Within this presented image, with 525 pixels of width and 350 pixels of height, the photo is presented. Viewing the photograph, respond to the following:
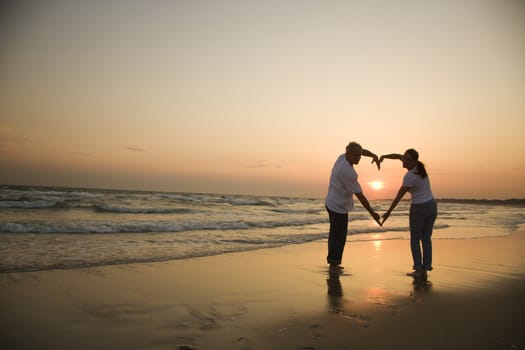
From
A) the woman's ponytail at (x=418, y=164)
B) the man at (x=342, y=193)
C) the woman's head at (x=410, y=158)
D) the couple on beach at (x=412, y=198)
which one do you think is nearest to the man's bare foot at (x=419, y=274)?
the couple on beach at (x=412, y=198)

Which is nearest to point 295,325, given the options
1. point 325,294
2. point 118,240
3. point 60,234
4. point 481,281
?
point 325,294

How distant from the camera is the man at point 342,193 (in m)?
5.52

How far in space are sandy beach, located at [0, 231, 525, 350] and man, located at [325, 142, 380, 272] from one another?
0.52m

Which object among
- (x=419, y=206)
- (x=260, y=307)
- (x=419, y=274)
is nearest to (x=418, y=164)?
(x=419, y=206)

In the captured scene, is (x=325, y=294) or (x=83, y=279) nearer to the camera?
(x=325, y=294)

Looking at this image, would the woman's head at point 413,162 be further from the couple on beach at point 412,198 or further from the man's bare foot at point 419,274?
the man's bare foot at point 419,274

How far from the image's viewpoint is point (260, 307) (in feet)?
12.2

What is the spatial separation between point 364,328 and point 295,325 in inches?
23.4

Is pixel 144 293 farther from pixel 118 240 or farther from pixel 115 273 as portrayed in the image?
pixel 118 240

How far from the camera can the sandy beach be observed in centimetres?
279

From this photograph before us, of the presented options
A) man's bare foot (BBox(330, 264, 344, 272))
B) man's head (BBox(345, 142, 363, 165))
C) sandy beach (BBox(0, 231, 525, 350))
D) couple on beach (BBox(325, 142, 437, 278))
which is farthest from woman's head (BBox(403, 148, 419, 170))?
man's bare foot (BBox(330, 264, 344, 272))

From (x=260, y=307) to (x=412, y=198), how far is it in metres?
3.09

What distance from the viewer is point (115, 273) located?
16.9 ft

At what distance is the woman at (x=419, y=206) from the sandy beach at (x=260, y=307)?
0.32 m
